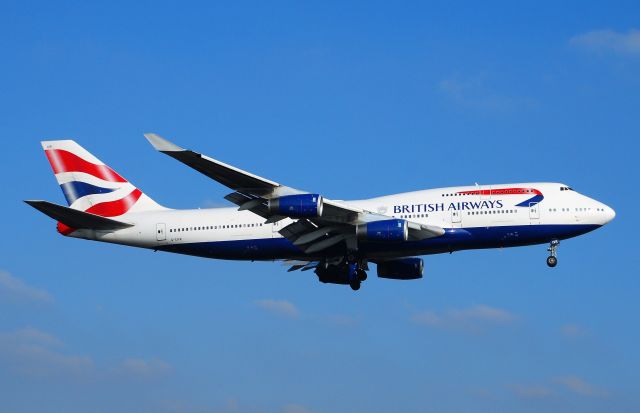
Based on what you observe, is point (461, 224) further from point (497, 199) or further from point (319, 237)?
point (319, 237)

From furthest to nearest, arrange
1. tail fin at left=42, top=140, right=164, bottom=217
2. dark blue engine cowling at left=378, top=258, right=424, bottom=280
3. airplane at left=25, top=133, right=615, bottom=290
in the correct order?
tail fin at left=42, top=140, right=164, bottom=217 → dark blue engine cowling at left=378, top=258, right=424, bottom=280 → airplane at left=25, top=133, right=615, bottom=290

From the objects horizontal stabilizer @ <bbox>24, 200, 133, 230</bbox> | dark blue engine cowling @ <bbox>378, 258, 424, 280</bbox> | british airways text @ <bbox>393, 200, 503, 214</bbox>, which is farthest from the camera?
dark blue engine cowling @ <bbox>378, 258, 424, 280</bbox>

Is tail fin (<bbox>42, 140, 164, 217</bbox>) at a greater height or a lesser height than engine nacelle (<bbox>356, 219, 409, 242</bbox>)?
greater

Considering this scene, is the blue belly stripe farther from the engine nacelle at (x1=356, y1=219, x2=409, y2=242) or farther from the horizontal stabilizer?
the horizontal stabilizer

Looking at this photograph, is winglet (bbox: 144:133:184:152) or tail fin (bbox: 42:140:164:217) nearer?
winglet (bbox: 144:133:184:152)

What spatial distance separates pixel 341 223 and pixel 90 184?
1572 centimetres

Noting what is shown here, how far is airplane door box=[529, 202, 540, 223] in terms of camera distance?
53.5 m

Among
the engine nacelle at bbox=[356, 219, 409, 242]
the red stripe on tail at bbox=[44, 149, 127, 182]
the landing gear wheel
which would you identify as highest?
the red stripe on tail at bbox=[44, 149, 127, 182]

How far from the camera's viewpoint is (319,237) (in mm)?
54531

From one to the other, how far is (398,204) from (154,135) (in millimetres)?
14303

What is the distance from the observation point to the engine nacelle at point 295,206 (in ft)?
164

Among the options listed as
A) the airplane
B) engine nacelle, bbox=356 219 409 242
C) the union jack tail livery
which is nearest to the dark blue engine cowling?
the airplane

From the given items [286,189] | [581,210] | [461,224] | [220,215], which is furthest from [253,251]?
[581,210]

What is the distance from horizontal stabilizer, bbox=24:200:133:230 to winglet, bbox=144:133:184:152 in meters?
9.53
